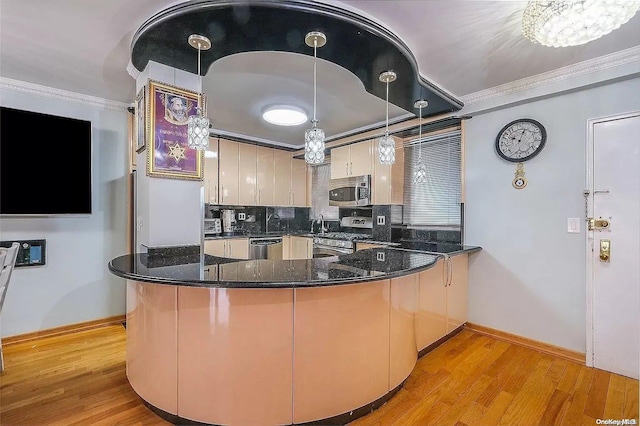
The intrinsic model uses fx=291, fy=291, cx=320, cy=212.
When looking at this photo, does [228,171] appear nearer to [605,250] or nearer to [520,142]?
[520,142]

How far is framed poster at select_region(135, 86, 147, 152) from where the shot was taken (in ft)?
6.86

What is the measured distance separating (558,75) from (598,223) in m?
1.25

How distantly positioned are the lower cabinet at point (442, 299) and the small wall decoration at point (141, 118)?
2.36 metres

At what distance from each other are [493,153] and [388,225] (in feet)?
4.69

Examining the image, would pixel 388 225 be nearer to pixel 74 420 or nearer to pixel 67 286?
pixel 74 420

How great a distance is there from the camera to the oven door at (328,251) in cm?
380

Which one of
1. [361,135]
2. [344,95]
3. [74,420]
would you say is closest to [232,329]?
[74,420]

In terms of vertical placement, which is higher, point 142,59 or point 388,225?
point 142,59

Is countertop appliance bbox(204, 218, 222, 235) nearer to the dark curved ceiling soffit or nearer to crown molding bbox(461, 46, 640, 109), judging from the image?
the dark curved ceiling soffit

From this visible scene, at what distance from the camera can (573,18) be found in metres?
1.44

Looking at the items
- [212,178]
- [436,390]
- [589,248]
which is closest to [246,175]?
[212,178]

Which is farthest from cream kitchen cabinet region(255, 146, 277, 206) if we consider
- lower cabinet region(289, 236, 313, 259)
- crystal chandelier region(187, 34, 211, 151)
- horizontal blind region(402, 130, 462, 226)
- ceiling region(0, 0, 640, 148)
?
crystal chandelier region(187, 34, 211, 151)

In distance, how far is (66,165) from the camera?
2770 mm

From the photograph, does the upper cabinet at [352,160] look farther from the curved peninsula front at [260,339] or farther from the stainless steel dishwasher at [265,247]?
the curved peninsula front at [260,339]
